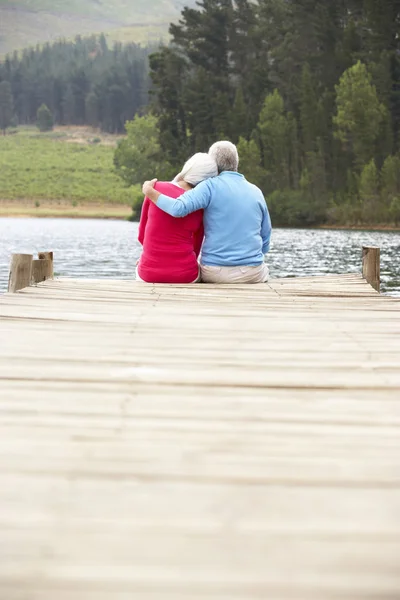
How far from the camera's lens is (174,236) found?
21.4ft

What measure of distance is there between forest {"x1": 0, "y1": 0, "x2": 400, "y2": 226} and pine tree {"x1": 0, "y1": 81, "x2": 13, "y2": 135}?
87721 mm

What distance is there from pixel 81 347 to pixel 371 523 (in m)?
1.99

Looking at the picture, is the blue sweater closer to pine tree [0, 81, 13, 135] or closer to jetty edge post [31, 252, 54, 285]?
jetty edge post [31, 252, 54, 285]

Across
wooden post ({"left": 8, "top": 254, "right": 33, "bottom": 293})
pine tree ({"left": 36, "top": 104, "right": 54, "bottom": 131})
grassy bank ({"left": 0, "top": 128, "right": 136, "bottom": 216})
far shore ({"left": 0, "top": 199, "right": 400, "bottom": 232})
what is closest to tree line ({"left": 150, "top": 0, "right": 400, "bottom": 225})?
far shore ({"left": 0, "top": 199, "right": 400, "bottom": 232})

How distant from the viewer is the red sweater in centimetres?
645

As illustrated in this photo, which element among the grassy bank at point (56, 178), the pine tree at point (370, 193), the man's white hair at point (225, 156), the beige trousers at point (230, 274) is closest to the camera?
the man's white hair at point (225, 156)

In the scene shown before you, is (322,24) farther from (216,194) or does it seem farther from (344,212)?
(216,194)

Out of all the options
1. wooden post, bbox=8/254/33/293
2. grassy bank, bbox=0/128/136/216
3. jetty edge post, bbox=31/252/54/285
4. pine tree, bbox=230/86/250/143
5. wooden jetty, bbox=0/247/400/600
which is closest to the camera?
wooden jetty, bbox=0/247/400/600

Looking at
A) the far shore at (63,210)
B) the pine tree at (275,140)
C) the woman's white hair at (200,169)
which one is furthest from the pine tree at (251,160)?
the woman's white hair at (200,169)

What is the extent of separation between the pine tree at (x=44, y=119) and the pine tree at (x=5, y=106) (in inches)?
205

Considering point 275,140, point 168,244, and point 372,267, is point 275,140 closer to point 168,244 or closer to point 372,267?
point 372,267

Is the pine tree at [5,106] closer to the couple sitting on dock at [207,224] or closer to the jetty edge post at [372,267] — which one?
the jetty edge post at [372,267]

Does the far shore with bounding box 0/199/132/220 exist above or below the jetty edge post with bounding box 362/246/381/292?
below

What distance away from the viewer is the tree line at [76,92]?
16525 cm
